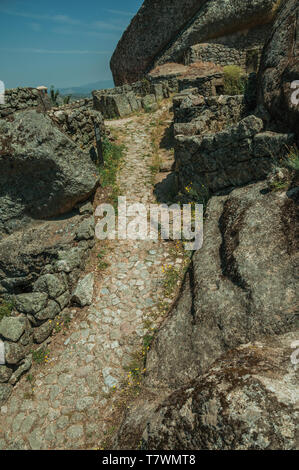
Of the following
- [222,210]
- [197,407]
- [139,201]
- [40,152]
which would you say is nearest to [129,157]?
[139,201]

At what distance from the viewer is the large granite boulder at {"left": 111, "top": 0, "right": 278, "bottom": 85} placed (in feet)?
70.3

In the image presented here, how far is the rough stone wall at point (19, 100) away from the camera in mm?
7877

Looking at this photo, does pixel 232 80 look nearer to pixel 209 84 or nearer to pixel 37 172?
pixel 209 84

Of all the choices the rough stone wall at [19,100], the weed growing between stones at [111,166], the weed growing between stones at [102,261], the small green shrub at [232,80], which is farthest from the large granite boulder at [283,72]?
the rough stone wall at [19,100]

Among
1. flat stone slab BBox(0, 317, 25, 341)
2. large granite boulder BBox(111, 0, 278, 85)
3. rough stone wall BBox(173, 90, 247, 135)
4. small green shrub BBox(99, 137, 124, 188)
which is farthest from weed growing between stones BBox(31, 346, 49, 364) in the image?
large granite boulder BBox(111, 0, 278, 85)

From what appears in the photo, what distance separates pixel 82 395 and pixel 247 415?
11.8 feet

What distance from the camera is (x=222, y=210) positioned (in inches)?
292

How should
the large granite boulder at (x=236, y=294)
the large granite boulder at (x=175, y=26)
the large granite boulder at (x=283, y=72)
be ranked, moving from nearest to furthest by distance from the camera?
the large granite boulder at (x=236, y=294) < the large granite boulder at (x=283, y=72) < the large granite boulder at (x=175, y=26)

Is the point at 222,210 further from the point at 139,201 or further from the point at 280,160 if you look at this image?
the point at 139,201

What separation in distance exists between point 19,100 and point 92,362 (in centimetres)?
774

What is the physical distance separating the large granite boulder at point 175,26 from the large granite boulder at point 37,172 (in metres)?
21.5

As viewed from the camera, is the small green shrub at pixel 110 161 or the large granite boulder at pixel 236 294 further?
the small green shrub at pixel 110 161

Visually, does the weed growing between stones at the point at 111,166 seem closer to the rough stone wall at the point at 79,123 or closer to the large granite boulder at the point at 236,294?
the rough stone wall at the point at 79,123

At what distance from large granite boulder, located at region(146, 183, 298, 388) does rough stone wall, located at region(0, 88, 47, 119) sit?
6902 millimetres
